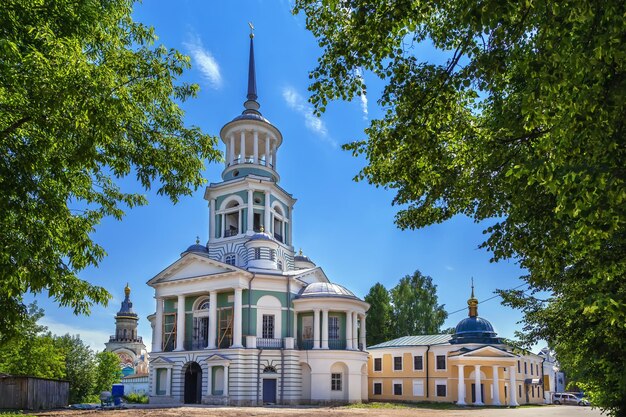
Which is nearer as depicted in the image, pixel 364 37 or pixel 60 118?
pixel 364 37

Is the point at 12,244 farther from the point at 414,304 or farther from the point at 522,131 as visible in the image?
the point at 414,304

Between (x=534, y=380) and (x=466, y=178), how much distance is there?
43196 millimetres

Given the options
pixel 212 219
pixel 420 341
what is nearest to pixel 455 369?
pixel 420 341

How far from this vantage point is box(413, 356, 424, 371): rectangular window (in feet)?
137

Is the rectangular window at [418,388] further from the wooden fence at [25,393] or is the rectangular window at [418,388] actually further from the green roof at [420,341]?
the wooden fence at [25,393]

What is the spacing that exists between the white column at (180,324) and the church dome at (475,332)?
19.7m

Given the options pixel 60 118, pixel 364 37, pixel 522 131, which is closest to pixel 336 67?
pixel 364 37

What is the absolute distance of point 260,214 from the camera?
38.5m

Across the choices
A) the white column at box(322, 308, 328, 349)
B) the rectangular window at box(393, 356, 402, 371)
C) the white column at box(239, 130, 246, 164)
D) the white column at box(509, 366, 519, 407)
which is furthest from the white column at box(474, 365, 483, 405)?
the white column at box(239, 130, 246, 164)

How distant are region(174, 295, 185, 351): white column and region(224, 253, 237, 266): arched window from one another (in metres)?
3.80

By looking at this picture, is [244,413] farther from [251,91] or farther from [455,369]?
[251,91]

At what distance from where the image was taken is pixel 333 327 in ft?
116

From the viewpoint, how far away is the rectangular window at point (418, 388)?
41.2 metres

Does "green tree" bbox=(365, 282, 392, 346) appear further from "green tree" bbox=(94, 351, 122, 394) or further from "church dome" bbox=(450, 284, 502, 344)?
"green tree" bbox=(94, 351, 122, 394)
